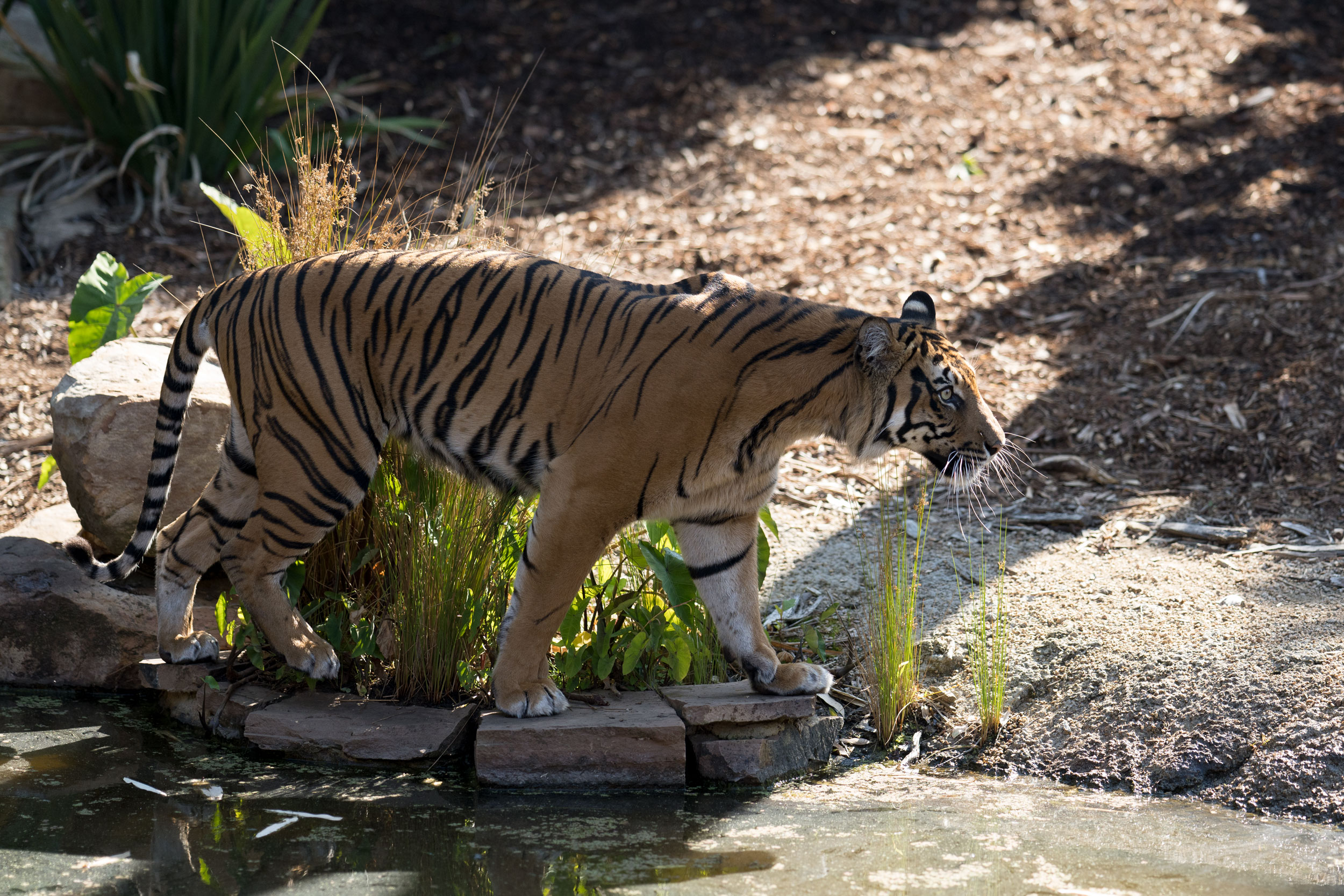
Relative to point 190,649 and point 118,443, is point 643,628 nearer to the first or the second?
point 190,649

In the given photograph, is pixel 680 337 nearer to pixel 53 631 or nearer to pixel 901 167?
pixel 53 631

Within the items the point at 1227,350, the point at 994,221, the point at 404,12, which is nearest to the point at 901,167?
the point at 994,221

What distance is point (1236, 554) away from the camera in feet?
16.3

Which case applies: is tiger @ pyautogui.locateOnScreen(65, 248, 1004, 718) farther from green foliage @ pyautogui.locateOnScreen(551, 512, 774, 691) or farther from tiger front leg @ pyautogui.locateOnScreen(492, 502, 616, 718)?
green foliage @ pyautogui.locateOnScreen(551, 512, 774, 691)

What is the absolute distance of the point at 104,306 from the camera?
5.12 m

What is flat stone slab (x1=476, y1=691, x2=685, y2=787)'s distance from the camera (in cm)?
372

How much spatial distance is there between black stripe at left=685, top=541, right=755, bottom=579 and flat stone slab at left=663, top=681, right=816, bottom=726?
385 millimetres

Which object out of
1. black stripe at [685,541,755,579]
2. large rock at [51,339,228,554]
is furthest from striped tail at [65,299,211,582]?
black stripe at [685,541,755,579]

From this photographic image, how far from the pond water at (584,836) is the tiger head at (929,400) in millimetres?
1019

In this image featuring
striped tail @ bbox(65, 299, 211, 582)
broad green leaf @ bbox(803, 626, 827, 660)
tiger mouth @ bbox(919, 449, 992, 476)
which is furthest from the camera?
broad green leaf @ bbox(803, 626, 827, 660)

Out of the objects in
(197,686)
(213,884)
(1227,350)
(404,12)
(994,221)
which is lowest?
(213,884)

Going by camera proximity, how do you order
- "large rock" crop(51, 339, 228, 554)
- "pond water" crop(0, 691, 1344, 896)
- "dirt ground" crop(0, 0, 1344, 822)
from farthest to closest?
1. "large rock" crop(51, 339, 228, 554)
2. "dirt ground" crop(0, 0, 1344, 822)
3. "pond water" crop(0, 691, 1344, 896)

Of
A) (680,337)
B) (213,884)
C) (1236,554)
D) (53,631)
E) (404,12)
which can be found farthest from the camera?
(404,12)

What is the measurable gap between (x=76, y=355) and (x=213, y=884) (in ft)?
9.50
